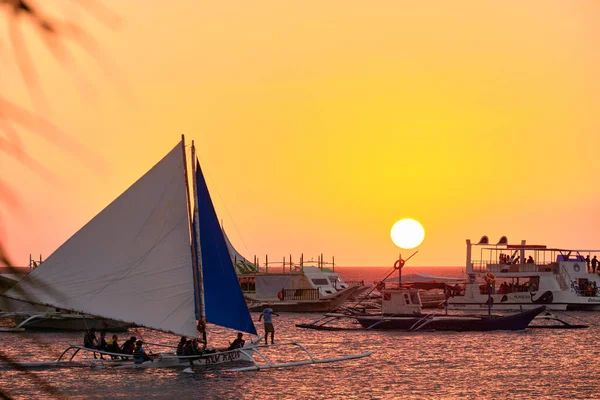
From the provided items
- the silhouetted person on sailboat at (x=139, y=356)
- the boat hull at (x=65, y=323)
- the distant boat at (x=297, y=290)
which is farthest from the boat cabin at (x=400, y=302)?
the silhouetted person on sailboat at (x=139, y=356)

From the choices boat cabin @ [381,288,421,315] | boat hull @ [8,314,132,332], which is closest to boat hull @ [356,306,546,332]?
boat cabin @ [381,288,421,315]

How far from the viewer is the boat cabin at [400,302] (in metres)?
55.3

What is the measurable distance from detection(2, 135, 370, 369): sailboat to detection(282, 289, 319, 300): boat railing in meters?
44.9

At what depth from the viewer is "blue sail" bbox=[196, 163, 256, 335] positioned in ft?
110

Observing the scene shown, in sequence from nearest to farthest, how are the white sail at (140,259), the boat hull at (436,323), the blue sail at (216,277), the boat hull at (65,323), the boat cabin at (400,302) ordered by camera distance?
the white sail at (140,259)
the blue sail at (216,277)
the boat hull at (65,323)
the boat hull at (436,323)
the boat cabin at (400,302)

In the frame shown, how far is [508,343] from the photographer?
51500 millimetres

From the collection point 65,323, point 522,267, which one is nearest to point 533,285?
point 522,267

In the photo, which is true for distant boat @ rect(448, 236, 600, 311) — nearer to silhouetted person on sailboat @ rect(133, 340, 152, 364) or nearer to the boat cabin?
the boat cabin

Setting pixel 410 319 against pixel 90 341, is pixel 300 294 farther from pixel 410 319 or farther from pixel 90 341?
pixel 90 341

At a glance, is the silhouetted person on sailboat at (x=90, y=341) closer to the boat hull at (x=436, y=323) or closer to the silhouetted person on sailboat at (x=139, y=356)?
the silhouetted person on sailboat at (x=139, y=356)

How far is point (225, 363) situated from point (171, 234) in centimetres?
570

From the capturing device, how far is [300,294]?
80.1 m

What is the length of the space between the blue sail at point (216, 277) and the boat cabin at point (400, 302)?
22.2m

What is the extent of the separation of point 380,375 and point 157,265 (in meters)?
10.3
